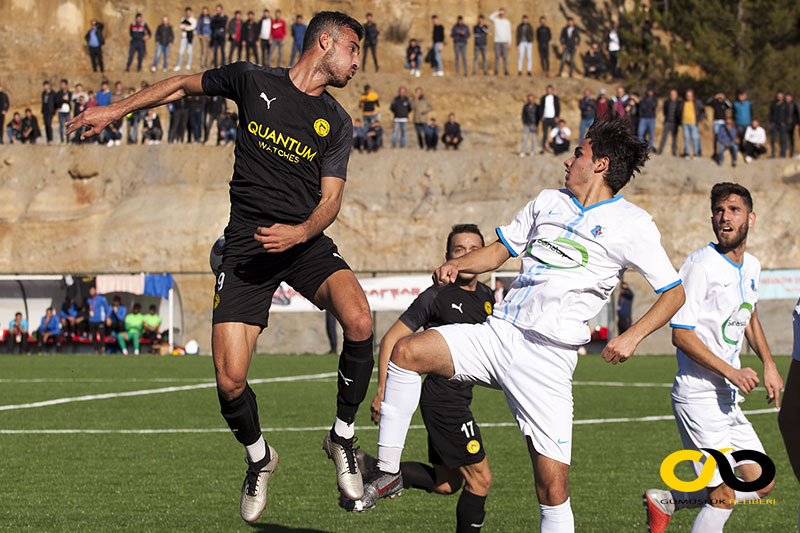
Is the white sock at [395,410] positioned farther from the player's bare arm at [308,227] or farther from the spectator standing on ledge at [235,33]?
the spectator standing on ledge at [235,33]

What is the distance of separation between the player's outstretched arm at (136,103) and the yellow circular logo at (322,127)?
30.0 inches

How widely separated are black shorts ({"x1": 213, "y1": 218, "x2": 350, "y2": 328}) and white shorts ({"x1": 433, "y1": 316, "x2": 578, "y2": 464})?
51.0 inches

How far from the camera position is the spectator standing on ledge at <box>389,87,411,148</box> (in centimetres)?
3278

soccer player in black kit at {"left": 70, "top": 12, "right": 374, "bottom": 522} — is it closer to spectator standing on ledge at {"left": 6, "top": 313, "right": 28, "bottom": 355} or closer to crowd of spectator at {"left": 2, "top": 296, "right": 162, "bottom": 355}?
crowd of spectator at {"left": 2, "top": 296, "right": 162, "bottom": 355}

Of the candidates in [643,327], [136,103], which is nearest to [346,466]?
[643,327]

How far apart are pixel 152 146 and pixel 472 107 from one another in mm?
13023

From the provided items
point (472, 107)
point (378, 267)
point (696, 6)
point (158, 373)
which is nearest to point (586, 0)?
point (696, 6)

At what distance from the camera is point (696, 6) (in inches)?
1692

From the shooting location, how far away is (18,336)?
28.3 metres

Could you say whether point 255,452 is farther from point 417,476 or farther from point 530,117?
point 530,117

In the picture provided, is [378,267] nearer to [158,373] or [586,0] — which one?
Result: [158,373]

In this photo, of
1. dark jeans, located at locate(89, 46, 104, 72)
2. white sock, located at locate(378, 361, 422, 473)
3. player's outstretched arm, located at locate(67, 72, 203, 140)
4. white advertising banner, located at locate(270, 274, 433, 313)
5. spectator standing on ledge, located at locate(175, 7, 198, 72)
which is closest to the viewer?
white sock, located at locate(378, 361, 422, 473)

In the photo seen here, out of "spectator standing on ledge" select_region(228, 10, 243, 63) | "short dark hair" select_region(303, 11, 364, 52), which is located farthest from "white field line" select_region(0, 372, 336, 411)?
"spectator standing on ledge" select_region(228, 10, 243, 63)

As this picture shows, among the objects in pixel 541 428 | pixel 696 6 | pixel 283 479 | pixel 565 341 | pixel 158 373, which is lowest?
pixel 158 373
